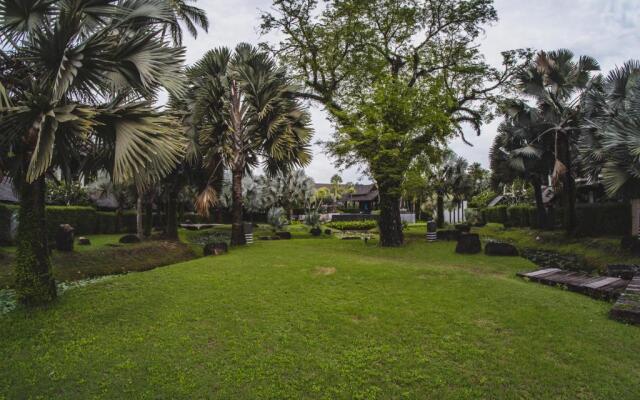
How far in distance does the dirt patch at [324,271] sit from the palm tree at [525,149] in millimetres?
14589

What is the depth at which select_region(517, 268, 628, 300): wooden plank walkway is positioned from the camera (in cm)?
701

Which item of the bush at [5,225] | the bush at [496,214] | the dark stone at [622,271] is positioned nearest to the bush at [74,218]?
the bush at [5,225]

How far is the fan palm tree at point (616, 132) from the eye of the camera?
995 centimetres

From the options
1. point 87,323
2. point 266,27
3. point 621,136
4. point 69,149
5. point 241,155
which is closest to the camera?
point 87,323

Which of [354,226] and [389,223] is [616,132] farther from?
[354,226]

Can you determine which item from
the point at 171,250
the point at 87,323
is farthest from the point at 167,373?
the point at 171,250

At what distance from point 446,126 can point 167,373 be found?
46.0 ft

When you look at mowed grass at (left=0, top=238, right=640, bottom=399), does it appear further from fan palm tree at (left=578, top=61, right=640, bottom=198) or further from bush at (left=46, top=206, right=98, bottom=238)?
bush at (left=46, top=206, right=98, bottom=238)

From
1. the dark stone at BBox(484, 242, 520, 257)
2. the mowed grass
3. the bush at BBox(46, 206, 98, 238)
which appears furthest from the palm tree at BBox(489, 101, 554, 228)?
the bush at BBox(46, 206, 98, 238)

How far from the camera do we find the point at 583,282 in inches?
302

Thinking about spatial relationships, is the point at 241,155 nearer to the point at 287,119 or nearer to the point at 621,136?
the point at 287,119

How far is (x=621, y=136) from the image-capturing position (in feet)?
32.9

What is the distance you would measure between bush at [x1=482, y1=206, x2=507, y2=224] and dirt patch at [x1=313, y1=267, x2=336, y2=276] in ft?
85.7

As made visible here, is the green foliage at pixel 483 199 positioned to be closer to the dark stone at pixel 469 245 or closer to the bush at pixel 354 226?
the bush at pixel 354 226
